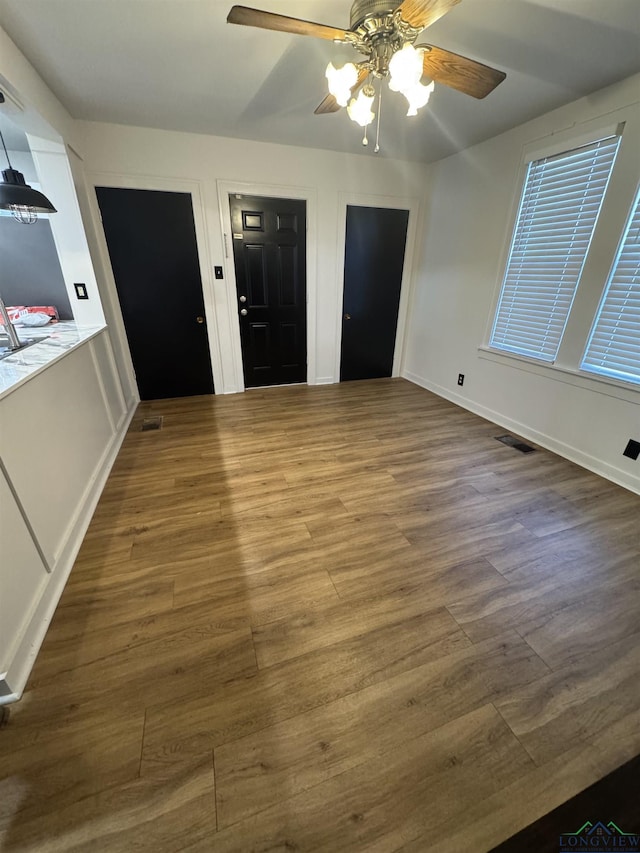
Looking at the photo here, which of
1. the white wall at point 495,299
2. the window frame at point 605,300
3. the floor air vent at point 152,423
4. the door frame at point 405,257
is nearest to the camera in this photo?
the window frame at point 605,300

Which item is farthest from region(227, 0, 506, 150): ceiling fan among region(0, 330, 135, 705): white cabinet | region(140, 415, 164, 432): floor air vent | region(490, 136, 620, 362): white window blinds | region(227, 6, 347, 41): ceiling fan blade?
region(140, 415, 164, 432): floor air vent

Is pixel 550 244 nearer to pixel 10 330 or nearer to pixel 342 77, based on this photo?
pixel 342 77

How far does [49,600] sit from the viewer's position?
1438 mm

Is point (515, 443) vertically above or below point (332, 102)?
below

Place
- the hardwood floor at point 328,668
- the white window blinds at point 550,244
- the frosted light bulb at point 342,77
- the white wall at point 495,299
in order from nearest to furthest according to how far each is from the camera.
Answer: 1. the hardwood floor at point 328,668
2. the frosted light bulb at point 342,77
3. the white wall at point 495,299
4. the white window blinds at point 550,244

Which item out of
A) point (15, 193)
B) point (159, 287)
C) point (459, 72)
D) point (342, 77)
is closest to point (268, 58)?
point (342, 77)

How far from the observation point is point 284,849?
849mm

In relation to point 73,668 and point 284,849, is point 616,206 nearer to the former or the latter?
point 284,849

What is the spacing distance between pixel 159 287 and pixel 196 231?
666 mm

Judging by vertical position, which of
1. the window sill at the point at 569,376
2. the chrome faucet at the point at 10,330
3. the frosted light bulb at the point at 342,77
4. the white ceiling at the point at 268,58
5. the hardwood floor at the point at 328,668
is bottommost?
the hardwood floor at the point at 328,668

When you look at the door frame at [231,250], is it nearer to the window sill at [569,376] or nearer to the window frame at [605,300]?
the window sill at [569,376]

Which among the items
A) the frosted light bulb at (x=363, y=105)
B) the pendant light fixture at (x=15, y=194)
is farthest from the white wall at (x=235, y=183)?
the frosted light bulb at (x=363, y=105)

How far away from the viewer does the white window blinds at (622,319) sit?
217 centimetres

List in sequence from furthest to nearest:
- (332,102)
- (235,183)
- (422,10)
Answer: (235,183) → (332,102) → (422,10)
